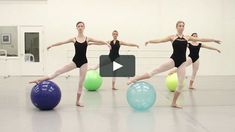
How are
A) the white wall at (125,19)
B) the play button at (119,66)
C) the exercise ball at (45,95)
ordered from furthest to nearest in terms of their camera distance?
the white wall at (125,19) → the play button at (119,66) → the exercise ball at (45,95)

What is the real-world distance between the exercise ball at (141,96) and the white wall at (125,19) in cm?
866

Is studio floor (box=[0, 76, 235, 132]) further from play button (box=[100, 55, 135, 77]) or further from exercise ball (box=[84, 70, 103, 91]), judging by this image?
play button (box=[100, 55, 135, 77])

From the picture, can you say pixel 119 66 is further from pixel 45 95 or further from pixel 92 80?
pixel 45 95

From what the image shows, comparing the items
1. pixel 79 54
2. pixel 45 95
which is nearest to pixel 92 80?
pixel 79 54

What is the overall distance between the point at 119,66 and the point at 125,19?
3.11 m

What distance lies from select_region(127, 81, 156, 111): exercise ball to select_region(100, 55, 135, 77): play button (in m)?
5.41

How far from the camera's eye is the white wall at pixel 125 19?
49.5 feet

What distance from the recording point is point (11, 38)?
15.2 m

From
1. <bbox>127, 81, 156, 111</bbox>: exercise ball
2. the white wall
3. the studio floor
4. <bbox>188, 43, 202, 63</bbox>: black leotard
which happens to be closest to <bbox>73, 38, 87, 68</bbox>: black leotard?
the studio floor

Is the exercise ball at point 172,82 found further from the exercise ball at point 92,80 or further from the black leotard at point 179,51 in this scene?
the black leotard at point 179,51

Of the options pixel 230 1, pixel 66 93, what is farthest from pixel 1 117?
pixel 230 1

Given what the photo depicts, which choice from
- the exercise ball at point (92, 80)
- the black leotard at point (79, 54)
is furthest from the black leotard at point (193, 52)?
the black leotard at point (79, 54)

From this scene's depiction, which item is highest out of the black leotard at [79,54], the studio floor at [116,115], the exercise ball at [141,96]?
the black leotard at [79,54]

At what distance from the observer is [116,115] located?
6.08 meters
